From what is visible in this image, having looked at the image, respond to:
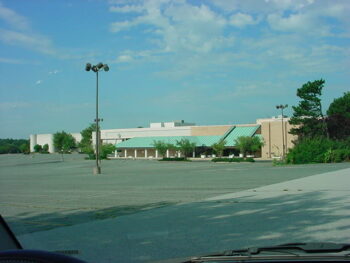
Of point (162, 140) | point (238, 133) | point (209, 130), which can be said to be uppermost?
point (209, 130)

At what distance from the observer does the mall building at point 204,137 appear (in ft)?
261

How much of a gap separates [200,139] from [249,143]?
1294 centimetres

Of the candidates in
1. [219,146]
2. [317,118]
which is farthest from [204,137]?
[317,118]

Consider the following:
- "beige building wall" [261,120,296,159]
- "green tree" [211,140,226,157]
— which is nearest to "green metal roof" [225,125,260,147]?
"green tree" [211,140,226,157]

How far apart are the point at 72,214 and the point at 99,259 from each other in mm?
5960

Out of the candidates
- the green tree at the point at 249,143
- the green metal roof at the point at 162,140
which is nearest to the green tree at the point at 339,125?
the green tree at the point at 249,143

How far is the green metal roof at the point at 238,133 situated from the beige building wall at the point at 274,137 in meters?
3.14

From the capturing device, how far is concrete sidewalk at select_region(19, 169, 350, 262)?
7.74 m

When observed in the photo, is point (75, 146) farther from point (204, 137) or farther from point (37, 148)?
point (204, 137)

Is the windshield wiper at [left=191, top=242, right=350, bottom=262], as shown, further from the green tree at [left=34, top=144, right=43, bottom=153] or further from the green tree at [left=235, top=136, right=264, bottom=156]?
the green tree at [left=34, top=144, right=43, bottom=153]

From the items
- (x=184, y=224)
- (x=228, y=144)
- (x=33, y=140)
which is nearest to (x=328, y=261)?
(x=184, y=224)

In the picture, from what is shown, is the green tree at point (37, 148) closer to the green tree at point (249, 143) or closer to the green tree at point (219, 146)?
the green tree at point (219, 146)

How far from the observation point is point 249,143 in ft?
259

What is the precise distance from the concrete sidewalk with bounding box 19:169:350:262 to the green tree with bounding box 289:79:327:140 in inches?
2235
